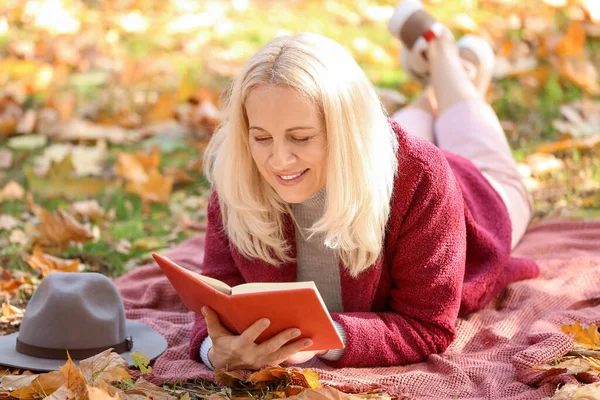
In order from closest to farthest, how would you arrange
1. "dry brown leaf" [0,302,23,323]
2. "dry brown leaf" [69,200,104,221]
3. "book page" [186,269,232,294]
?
"book page" [186,269,232,294], "dry brown leaf" [0,302,23,323], "dry brown leaf" [69,200,104,221]

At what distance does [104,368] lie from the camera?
244cm

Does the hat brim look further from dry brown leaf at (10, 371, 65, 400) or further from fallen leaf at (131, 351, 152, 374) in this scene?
dry brown leaf at (10, 371, 65, 400)

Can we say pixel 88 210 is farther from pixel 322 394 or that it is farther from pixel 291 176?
pixel 322 394

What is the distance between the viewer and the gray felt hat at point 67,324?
8.42 feet

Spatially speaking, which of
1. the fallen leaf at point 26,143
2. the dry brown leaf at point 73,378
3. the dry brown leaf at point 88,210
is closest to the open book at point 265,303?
the dry brown leaf at point 73,378

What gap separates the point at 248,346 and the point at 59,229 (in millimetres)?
1609

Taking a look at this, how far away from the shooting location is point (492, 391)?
2.40 meters

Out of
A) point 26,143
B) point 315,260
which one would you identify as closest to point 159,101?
point 26,143

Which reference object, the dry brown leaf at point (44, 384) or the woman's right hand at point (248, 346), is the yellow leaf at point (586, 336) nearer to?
the woman's right hand at point (248, 346)

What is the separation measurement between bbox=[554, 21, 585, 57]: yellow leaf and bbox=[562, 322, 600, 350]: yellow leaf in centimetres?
287

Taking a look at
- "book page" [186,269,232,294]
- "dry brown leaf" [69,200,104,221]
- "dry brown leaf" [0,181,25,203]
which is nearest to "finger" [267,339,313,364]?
"book page" [186,269,232,294]

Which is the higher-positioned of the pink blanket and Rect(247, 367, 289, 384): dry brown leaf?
Rect(247, 367, 289, 384): dry brown leaf

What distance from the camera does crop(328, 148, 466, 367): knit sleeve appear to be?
2525mm

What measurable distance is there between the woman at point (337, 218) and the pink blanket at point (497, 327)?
0.08 m
